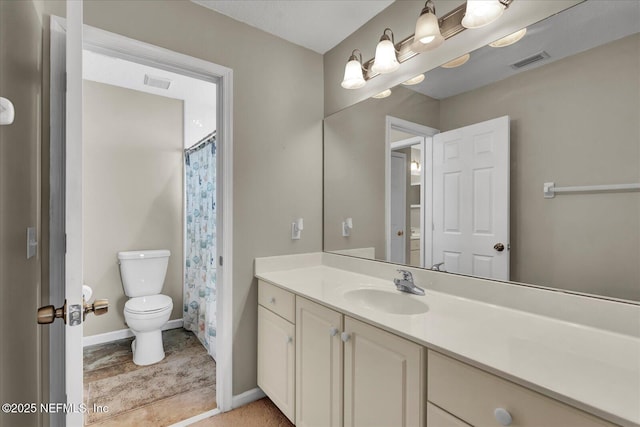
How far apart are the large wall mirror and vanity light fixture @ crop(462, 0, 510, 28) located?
0.40 ft

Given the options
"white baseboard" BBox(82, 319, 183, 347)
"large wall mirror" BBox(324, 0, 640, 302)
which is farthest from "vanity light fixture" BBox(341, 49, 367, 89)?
"white baseboard" BBox(82, 319, 183, 347)

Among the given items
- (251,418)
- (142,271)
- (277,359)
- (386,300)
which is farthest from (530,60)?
(142,271)

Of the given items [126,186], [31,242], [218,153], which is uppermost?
[218,153]

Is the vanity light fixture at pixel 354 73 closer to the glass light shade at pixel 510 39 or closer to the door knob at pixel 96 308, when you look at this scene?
the glass light shade at pixel 510 39

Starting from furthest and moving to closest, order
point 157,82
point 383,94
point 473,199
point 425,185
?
point 157,82 → point 383,94 → point 425,185 → point 473,199

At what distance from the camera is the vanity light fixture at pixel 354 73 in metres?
1.86

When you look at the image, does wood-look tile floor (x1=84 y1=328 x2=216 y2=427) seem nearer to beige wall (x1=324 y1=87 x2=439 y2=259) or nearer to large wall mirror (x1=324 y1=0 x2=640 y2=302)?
beige wall (x1=324 y1=87 x2=439 y2=259)

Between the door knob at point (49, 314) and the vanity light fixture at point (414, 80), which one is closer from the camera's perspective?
the door knob at point (49, 314)

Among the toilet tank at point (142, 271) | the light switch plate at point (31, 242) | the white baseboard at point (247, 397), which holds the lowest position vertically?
the white baseboard at point (247, 397)

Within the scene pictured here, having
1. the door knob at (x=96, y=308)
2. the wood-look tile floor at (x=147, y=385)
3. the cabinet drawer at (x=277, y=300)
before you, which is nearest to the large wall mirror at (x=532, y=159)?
the cabinet drawer at (x=277, y=300)

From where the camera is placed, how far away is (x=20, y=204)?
3.27ft

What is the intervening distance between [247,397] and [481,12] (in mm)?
2366

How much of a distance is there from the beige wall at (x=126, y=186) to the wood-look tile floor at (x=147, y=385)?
48 cm

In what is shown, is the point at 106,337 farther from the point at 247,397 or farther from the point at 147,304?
the point at 247,397
